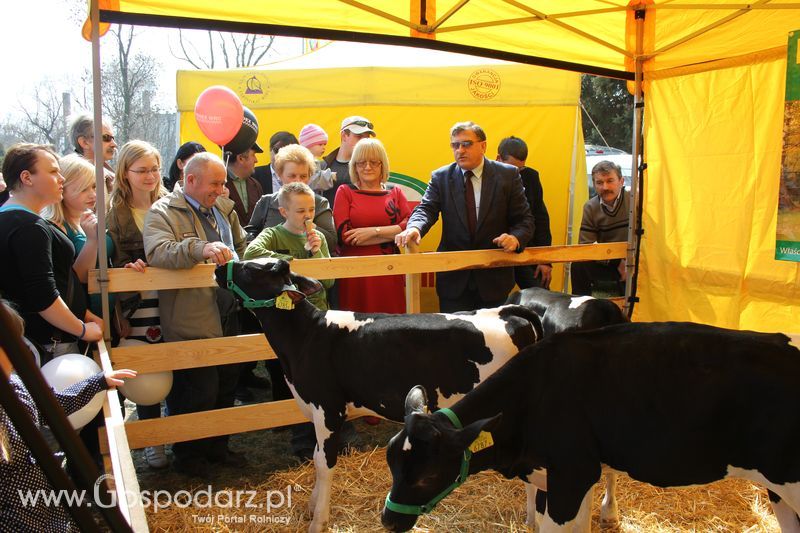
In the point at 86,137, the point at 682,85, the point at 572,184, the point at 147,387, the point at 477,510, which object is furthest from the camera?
the point at 572,184

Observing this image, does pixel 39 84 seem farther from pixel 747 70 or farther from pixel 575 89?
pixel 747 70

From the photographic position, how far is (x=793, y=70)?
16.0ft

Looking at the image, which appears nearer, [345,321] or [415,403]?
[415,403]

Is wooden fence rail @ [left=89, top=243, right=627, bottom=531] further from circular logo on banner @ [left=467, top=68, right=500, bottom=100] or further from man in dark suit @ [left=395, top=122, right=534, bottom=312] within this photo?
circular logo on banner @ [left=467, top=68, right=500, bottom=100]

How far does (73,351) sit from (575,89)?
6811 mm

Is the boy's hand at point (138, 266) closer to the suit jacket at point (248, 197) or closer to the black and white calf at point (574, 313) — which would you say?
the suit jacket at point (248, 197)

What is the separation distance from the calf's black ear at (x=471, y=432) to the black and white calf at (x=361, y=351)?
1.24 m

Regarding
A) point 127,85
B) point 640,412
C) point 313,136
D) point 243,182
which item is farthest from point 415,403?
point 127,85

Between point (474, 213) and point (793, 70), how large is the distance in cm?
266

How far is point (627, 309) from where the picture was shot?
6172 mm

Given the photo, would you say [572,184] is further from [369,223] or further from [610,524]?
[610,524]

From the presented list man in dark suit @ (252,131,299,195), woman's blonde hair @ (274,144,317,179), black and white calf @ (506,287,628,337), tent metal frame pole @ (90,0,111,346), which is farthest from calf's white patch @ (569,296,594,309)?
man in dark suit @ (252,131,299,195)

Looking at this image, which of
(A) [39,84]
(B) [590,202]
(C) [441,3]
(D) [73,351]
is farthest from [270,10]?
(A) [39,84]

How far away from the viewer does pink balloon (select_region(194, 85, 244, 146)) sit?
636 cm
